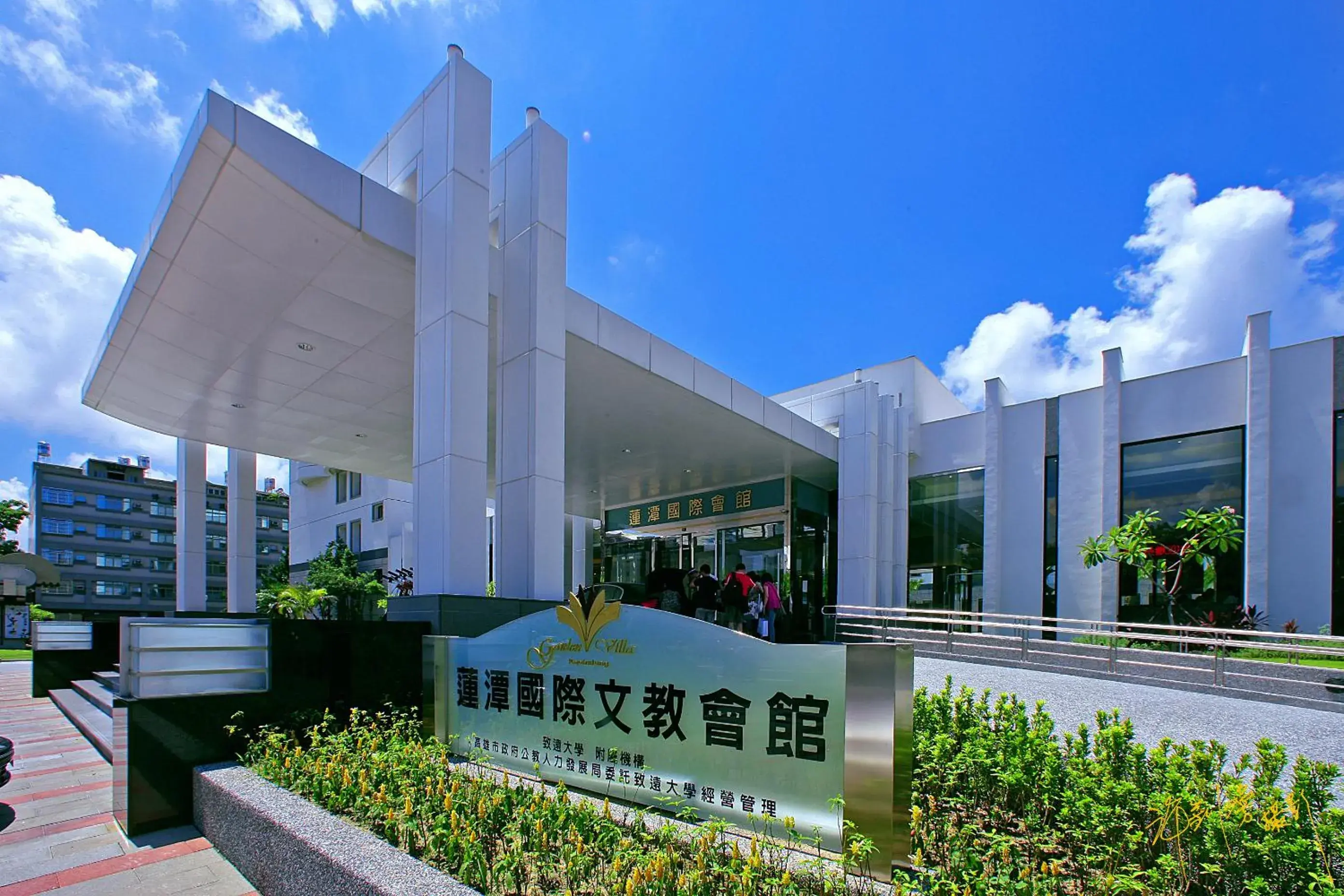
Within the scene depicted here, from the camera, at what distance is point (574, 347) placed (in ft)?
36.1

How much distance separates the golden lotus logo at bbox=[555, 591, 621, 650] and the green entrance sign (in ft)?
54.5

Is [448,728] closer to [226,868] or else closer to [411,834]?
[226,868]

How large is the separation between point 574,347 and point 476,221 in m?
2.74

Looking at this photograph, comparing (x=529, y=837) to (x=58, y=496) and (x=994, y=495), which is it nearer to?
(x=994, y=495)

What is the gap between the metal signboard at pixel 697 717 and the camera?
11.4 feet

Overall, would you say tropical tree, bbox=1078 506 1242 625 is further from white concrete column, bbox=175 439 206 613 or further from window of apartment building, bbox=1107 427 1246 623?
white concrete column, bbox=175 439 206 613

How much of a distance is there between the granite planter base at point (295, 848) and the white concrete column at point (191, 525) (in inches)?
568

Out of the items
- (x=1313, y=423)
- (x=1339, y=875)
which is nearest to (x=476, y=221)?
(x=1339, y=875)

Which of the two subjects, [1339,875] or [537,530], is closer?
[1339,875]

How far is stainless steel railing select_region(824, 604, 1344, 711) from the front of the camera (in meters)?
9.52

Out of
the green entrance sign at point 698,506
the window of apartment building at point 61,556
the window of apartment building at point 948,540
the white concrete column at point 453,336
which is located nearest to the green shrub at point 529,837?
the white concrete column at point 453,336

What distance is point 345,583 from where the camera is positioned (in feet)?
84.7

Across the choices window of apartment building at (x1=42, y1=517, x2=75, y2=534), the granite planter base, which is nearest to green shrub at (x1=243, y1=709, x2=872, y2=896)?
the granite planter base

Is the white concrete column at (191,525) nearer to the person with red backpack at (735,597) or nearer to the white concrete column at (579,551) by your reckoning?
the white concrete column at (579,551)
